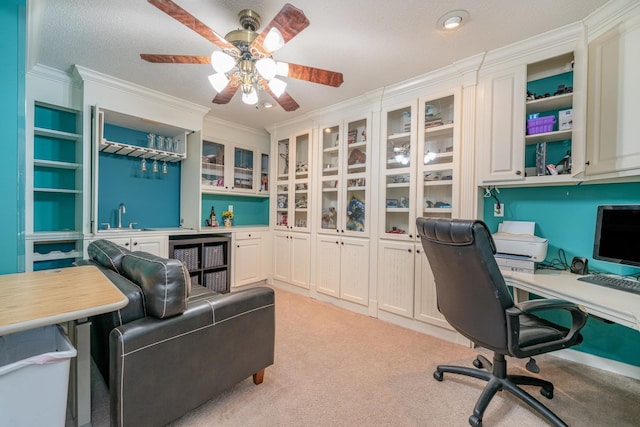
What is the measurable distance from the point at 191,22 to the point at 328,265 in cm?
275

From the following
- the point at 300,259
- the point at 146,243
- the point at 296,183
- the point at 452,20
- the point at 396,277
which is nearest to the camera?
the point at 452,20

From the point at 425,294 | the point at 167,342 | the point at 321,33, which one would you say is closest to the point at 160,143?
the point at 321,33

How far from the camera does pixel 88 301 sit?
110cm

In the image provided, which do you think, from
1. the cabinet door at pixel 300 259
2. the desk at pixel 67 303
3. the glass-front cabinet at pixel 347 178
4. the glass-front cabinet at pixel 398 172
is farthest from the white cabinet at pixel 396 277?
the desk at pixel 67 303

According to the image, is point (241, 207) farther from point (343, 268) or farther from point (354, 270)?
point (354, 270)

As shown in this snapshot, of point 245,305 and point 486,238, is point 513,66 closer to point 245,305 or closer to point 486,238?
Result: point 486,238

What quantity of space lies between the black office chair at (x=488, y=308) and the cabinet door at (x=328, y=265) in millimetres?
1748

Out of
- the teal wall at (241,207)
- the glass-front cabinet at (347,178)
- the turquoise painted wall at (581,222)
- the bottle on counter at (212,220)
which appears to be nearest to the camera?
the turquoise painted wall at (581,222)

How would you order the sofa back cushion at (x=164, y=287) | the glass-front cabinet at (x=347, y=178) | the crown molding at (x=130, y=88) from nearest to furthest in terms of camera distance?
the sofa back cushion at (x=164, y=287), the crown molding at (x=130, y=88), the glass-front cabinet at (x=347, y=178)

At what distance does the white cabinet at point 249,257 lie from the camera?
382cm

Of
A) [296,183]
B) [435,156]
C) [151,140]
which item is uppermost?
[151,140]

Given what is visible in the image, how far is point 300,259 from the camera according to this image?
3.79 meters

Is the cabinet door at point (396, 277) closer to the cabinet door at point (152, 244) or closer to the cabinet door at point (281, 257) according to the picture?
the cabinet door at point (281, 257)

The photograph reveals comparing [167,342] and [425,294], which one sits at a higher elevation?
[167,342]
